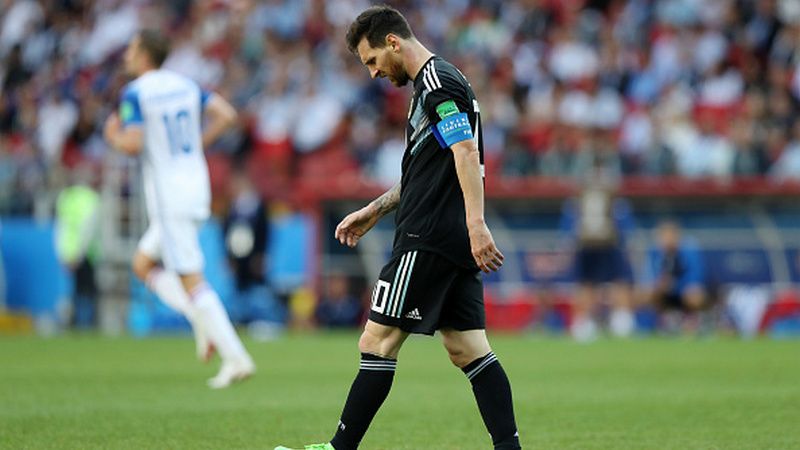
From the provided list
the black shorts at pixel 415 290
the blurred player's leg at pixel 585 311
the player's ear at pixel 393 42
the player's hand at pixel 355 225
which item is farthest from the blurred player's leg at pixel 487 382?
the blurred player's leg at pixel 585 311

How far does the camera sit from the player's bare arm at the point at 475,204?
602 cm

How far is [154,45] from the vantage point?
36.3 feet

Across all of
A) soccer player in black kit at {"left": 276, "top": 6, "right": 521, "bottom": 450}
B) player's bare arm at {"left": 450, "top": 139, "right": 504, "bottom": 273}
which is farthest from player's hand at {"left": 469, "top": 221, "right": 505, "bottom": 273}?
soccer player in black kit at {"left": 276, "top": 6, "right": 521, "bottom": 450}

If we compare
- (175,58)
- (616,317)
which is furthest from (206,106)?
(175,58)

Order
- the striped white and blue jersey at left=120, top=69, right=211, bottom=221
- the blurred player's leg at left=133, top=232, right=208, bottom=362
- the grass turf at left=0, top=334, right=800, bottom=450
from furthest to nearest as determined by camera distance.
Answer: the blurred player's leg at left=133, top=232, right=208, bottom=362 < the striped white and blue jersey at left=120, top=69, right=211, bottom=221 < the grass turf at left=0, top=334, right=800, bottom=450

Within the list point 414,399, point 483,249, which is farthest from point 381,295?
point 414,399

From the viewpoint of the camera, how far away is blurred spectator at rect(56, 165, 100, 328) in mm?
22359

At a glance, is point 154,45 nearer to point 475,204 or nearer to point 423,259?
point 423,259

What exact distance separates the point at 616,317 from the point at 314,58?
9291mm

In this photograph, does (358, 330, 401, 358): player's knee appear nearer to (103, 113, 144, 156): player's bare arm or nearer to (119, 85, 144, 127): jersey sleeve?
(103, 113, 144, 156): player's bare arm

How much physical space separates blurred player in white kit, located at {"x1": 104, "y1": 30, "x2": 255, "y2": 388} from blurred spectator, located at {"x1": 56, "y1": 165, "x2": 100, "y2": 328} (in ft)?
37.6

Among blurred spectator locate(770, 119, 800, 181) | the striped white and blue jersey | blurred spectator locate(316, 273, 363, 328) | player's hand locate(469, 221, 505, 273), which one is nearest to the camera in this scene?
player's hand locate(469, 221, 505, 273)

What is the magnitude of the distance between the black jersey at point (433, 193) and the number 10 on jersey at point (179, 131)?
5.00 meters

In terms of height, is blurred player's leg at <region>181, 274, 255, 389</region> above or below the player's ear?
below
